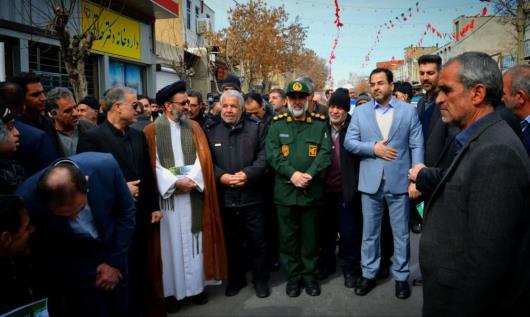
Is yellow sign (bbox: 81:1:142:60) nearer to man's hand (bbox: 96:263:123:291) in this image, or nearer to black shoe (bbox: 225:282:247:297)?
black shoe (bbox: 225:282:247:297)

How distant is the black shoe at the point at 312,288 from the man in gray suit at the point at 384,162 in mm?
408

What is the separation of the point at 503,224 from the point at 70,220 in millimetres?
2344

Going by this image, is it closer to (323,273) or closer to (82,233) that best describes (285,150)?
(323,273)

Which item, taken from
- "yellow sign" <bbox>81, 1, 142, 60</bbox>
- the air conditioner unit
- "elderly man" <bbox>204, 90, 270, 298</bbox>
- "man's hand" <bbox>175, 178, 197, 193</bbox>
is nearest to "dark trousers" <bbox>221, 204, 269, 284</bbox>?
"elderly man" <bbox>204, 90, 270, 298</bbox>

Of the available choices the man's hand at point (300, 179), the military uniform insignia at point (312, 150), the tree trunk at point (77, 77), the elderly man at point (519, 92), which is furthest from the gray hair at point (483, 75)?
the tree trunk at point (77, 77)

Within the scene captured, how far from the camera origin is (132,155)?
3.63 meters

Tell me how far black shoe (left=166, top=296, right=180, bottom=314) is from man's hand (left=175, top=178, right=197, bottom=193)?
1.11 metres

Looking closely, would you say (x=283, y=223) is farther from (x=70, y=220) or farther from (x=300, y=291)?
(x=70, y=220)

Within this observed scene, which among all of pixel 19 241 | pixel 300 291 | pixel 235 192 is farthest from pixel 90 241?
pixel 300 291

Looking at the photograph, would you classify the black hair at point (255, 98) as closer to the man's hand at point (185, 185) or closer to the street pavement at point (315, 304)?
the man's hand at point (185, 185)

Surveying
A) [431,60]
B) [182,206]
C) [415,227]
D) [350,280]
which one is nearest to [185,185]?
[182,206]

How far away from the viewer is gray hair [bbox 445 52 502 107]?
6.29ft

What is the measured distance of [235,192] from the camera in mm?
4273

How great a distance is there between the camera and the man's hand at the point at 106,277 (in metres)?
2.69
